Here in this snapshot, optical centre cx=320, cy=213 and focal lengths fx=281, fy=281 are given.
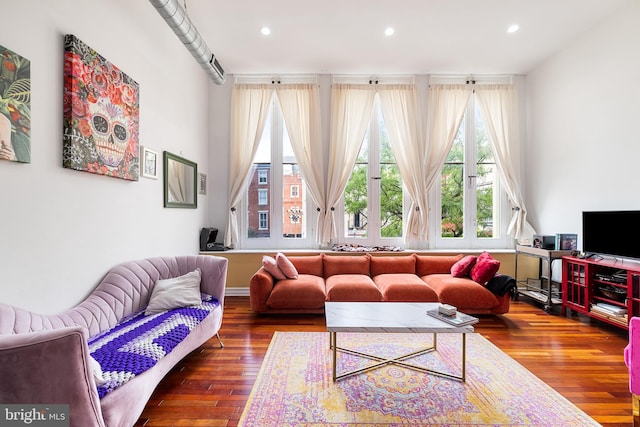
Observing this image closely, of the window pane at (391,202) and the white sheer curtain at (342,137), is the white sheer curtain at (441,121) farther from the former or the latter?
the white sheer curtain at (342,137)

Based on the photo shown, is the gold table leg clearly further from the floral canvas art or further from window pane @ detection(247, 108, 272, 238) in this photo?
window pane @ detection(247, 108, 272, 238)

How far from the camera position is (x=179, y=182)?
3678 mm

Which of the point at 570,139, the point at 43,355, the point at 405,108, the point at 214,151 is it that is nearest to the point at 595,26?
the point at 570,139

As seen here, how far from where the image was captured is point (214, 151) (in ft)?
15.7

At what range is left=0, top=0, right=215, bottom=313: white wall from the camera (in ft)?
5.60

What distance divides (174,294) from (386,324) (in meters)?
1.89

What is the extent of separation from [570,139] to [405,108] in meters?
2.32

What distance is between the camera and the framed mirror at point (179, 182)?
11.0ft

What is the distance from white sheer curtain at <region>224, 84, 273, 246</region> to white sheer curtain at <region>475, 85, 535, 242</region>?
3.66 metres

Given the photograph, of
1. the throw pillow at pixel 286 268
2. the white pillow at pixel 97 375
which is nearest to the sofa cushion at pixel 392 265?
the throw pillow at pixel 286 268

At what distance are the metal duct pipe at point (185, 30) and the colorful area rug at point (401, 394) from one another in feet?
10.8

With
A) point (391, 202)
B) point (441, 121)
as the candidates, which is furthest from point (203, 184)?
point (441, 121)

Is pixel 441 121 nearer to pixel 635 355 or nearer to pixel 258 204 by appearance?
pixel 258 204

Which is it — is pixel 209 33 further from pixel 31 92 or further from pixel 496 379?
pixel 496 379
